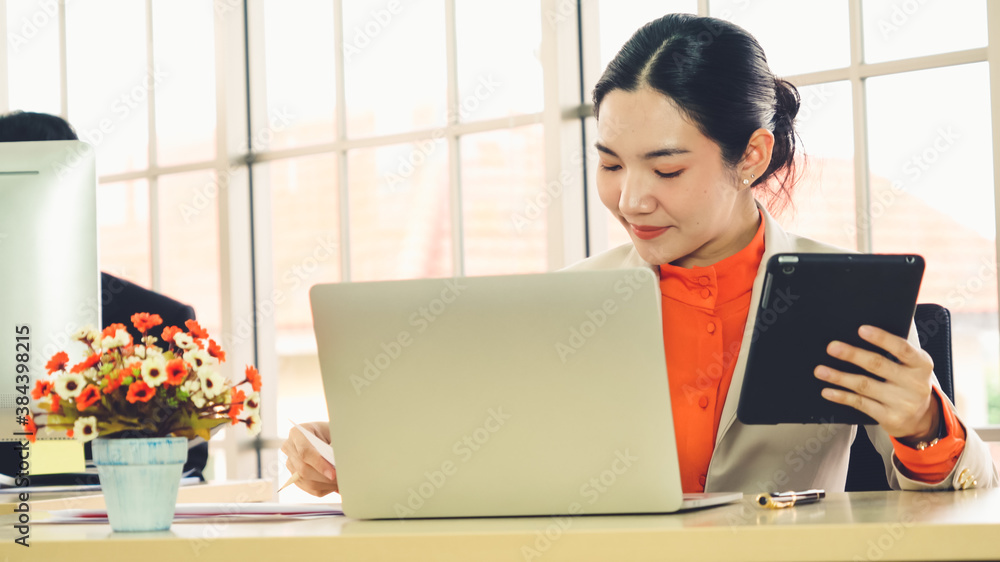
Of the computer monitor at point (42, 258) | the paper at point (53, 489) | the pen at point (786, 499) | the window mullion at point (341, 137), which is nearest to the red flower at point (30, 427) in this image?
the computer monitor at point (42, 258)

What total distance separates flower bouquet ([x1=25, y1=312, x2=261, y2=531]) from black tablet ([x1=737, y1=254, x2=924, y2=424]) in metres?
0.59

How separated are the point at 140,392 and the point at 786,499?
695 mm

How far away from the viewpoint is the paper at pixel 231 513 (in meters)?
1.12

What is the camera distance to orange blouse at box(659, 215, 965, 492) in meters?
1.50

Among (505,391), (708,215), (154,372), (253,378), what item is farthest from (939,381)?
(154,372)

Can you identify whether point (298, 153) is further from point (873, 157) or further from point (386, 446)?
point (386, 446)

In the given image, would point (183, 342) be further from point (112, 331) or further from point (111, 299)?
point (111, 299)

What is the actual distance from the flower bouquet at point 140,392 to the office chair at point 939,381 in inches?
36.8

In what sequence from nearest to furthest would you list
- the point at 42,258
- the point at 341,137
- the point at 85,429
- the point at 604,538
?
1. the point at 604,538
2. the point at 85,429
3. the point at 42,258
4. the point at 341,137

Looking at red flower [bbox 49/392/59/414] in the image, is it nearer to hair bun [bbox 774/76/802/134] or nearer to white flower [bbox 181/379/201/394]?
white flower [bbox 181/379/201/394]

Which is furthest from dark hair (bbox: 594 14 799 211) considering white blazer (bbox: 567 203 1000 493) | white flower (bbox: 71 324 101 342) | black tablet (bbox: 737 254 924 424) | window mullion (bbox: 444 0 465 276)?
window mullion (bbox: 444 0 465 276)

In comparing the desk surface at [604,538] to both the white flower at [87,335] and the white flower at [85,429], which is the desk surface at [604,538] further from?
the white flower at [87,335]

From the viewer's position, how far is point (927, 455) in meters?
1.17

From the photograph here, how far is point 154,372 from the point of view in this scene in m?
1.02
